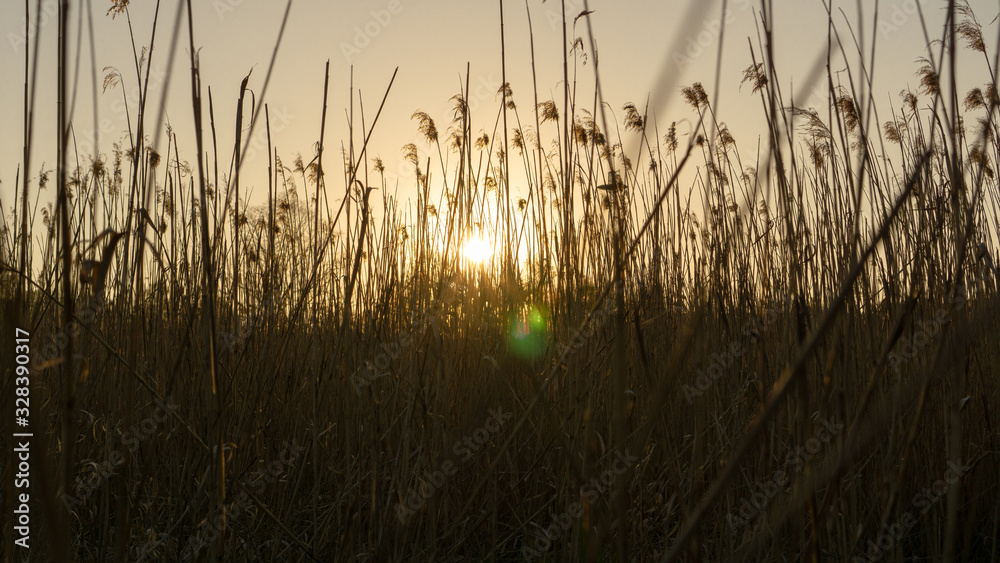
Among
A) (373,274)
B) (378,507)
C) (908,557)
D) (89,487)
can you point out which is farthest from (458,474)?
(908,557)

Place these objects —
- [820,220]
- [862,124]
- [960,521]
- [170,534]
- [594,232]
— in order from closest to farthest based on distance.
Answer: [862,124]
[170,534]
[960,521]
[594,232]
[820,220]

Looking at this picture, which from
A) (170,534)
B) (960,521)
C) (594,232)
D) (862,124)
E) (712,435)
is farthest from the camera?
(712,435)

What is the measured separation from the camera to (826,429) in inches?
45.7

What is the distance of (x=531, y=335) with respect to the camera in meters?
1.63

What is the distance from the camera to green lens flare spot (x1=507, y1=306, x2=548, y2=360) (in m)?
1.54

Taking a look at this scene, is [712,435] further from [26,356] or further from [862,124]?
[26,356]

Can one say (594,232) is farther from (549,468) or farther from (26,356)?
(26,356)

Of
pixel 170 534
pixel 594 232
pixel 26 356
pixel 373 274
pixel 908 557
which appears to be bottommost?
pixel 908 557

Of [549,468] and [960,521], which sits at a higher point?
[549,468]

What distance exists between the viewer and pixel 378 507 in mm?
1063

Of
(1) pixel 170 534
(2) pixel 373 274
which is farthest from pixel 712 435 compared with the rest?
(1) pixel 170 534

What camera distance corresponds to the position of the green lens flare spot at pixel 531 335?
1.54 metres

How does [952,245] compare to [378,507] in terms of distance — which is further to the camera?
[952,245]

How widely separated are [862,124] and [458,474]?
1066mm
